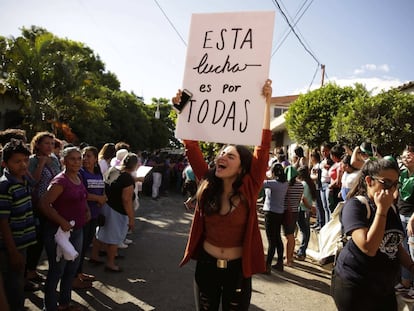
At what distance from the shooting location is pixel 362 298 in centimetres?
213

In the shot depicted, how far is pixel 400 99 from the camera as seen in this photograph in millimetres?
11539

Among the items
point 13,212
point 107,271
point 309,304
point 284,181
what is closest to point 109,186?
point 107,271

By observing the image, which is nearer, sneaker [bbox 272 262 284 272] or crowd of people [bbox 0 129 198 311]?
crowd of people [bbox 0 129 198 311]

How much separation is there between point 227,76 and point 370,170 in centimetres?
115

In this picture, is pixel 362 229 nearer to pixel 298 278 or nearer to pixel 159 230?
pixel 298 278

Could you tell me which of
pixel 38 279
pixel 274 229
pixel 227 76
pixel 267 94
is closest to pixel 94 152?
pixel 38 279

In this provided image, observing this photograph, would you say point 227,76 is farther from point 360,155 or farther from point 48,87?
point 48,87

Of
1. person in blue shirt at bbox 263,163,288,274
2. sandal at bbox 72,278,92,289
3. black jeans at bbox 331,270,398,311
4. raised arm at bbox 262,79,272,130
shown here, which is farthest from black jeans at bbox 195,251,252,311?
person in blue shirt at bbox 263,163,288,274

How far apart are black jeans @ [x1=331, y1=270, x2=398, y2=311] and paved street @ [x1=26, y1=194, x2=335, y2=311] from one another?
6.62ft

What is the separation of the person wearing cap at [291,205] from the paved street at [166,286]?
0.43m

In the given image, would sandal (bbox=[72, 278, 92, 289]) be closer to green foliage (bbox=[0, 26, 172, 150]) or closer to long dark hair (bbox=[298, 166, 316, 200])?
long dark hair (bbox=[298, 166, 316, 200])

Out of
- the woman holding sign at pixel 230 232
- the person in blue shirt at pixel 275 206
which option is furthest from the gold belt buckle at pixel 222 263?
the person in blue shirt at pixel 275 206

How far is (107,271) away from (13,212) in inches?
92.8

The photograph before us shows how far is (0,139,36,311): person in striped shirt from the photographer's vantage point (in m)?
2.66
